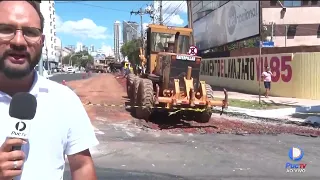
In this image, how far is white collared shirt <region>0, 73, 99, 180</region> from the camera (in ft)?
6.18

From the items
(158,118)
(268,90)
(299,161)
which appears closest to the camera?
(299,161)

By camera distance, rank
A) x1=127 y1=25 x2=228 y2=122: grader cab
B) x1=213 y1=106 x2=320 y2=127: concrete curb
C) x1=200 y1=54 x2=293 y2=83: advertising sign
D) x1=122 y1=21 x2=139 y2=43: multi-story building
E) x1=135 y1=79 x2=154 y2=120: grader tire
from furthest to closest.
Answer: x1=122 y1=21 x2=139 y2=43: multi-story building, x1=200 y1=54 x2=293 y2=83: advertising sign, x1=213 y1=106 x2=320 y2=127: concrete curb, x1=135 y1=79 x2=154 y2=120: grader tire, x1=127 y1=25 x2=228 y2=122: grader cab

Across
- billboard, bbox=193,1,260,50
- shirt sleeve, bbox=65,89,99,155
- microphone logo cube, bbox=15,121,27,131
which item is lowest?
shirt sleeve, bbox=65,89,99,155

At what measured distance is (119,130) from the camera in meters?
11.0

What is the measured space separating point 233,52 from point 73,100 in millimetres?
29915

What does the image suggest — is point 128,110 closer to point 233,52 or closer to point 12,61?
point 12,61

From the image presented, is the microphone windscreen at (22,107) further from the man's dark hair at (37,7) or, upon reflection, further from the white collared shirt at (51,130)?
the man's dark hair at (37,7)

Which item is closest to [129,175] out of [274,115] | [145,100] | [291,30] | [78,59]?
[145,100]

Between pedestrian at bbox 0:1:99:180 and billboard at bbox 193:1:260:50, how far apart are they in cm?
2626

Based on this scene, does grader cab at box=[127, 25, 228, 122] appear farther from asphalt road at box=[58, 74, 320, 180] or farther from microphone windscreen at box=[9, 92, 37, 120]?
microphone windscreen at box=[9, 92, 37, 120]

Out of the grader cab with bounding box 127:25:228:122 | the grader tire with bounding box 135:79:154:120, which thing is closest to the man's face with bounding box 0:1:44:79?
the grader cab with bounding box 127:25:228:122

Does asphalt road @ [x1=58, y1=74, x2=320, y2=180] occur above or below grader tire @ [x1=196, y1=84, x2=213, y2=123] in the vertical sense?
below

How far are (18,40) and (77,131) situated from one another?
0.57m

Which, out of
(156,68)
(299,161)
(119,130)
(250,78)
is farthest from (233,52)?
(299,161)
